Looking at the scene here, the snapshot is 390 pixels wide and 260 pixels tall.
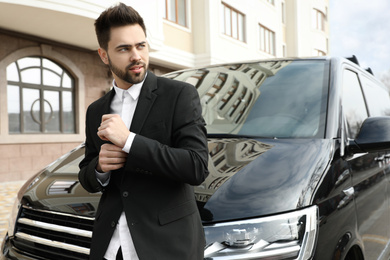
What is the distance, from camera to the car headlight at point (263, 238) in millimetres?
1522

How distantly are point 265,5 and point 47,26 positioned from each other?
15994mm

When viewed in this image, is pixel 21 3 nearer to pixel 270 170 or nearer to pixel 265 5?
pixel 270 170

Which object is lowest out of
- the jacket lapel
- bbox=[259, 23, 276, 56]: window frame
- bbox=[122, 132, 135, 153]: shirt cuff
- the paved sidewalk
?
the paved sidewalk

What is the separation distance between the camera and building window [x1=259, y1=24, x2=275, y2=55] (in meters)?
23.4

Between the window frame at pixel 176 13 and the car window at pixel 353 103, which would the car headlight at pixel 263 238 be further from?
the window frame at pixel 176 13

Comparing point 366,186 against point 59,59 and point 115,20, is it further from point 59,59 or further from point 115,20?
point 59,59

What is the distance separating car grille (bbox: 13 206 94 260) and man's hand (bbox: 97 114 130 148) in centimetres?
68

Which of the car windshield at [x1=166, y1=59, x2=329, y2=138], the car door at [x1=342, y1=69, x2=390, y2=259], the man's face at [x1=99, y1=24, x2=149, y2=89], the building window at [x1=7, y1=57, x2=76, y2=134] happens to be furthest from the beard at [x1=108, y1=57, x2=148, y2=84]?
the building window at [x1=7, y1=57, x2=76, y2=134]

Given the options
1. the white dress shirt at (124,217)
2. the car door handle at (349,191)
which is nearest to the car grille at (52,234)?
the white dress shirt at (124,217)

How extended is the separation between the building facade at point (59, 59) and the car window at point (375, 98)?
24.7 feet

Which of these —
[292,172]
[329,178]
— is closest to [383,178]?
[329,178]

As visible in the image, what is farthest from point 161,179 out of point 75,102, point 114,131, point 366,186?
point 75,102

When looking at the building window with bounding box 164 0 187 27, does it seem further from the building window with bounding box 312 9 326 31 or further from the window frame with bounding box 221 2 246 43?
the building window with bounding box 312 9 326 31

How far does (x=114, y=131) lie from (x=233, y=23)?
1869cm
